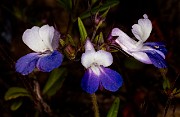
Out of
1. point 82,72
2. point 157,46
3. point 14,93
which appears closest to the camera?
point 157,46

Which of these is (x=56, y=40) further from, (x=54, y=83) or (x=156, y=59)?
(x=54, y=83)

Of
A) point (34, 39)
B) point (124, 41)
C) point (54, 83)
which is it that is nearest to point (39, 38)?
point (34, 39)

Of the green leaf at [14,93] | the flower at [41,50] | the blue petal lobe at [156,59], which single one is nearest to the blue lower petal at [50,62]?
the flower at [41,50]

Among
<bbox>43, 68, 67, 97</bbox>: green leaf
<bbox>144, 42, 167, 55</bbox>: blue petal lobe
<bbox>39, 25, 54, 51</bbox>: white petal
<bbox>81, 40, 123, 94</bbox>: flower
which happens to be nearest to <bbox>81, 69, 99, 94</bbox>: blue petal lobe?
<bbox>81, 40, 123, 94</bbox>: flower

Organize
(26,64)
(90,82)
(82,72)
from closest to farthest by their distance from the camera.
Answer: (90,82), (26,64), (82,72)

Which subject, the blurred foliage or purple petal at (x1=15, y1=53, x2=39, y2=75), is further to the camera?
the blurred foliage

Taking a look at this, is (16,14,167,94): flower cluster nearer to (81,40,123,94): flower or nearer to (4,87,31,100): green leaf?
(81,40,123,94): flower

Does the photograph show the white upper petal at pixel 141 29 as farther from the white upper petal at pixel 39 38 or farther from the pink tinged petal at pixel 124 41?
the white upper petal at pixel 39 38
